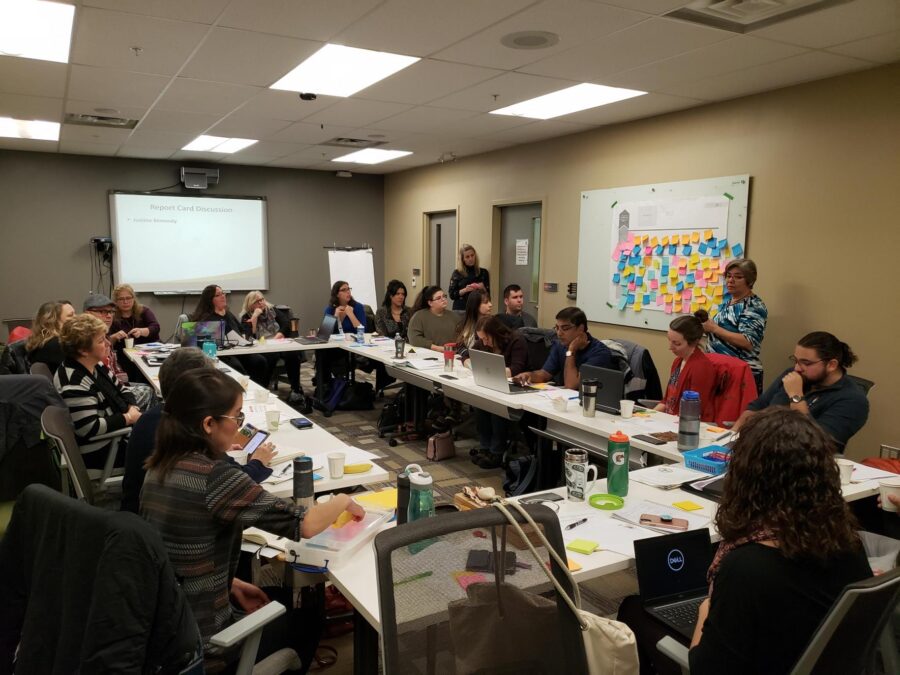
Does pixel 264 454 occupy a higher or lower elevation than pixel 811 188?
lower

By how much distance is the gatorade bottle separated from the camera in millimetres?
2361

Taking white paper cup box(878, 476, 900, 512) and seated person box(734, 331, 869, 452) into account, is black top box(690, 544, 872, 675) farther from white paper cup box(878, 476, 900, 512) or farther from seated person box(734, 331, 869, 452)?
seated person box(734, 331, 869, 452)

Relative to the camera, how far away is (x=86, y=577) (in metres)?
1.19

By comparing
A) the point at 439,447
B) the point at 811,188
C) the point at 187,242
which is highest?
the point at 811,188

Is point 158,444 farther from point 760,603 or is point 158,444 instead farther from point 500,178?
point 500,178

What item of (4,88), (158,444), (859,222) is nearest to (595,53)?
(859,222)

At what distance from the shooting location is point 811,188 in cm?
425

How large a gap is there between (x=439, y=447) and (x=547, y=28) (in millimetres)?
2898

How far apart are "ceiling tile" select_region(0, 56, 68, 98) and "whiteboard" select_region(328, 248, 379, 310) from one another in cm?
453

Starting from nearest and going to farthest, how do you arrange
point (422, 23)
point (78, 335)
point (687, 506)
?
1. point (687, 506)
2. point (422, 23)
3. point (78, 335)

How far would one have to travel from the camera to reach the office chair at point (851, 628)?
46.9 inches

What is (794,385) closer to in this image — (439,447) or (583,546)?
(583,546)

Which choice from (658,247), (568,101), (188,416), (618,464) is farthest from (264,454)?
A: (658,247)

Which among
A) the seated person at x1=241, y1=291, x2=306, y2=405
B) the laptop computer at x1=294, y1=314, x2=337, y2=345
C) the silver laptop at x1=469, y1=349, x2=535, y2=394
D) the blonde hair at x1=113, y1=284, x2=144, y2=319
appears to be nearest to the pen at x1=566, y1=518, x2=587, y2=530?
the silver laptop at x1=469, y1=349, x2=535, y2=394
